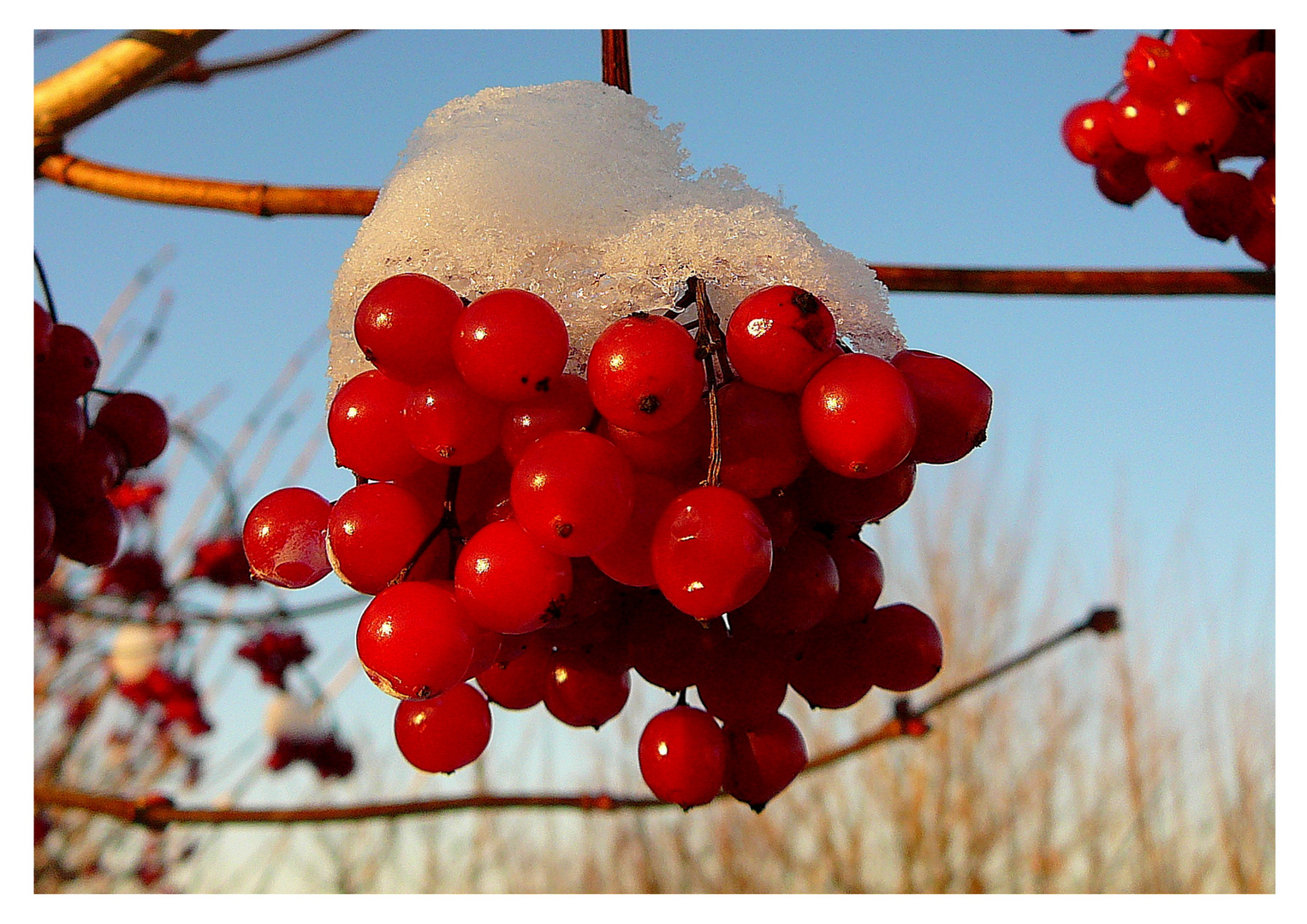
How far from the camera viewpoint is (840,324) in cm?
35

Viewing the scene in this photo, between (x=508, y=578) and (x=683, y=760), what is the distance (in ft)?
0.39

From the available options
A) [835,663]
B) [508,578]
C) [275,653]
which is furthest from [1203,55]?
[275,653]

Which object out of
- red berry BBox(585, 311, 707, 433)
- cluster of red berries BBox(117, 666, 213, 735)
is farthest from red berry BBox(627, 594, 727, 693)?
cluster of red berries BBox(117, 666, 213, 735)

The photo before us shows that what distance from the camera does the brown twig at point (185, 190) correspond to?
680 millimetres

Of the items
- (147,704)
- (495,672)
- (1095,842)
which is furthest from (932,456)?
(1095,842)

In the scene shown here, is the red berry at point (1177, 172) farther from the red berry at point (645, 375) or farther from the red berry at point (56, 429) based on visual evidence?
the red berry at point (56, 429)

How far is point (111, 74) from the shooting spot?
620mm

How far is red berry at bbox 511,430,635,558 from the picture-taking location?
28 cm

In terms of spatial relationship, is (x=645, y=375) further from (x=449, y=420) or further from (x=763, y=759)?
(x=763, y=759)

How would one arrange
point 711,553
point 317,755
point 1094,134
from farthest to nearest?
1. point 317,755
2. point 1094,134
3. point 711,553

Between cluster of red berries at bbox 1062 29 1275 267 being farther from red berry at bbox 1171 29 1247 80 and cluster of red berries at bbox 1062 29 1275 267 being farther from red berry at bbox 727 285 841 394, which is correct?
red berry at bbox 727 285 841 394

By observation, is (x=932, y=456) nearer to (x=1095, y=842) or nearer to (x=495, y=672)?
(x=495, y=672)

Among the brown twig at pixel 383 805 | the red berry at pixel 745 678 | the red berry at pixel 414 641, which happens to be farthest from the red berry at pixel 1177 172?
the red berry at pixel 414 641
